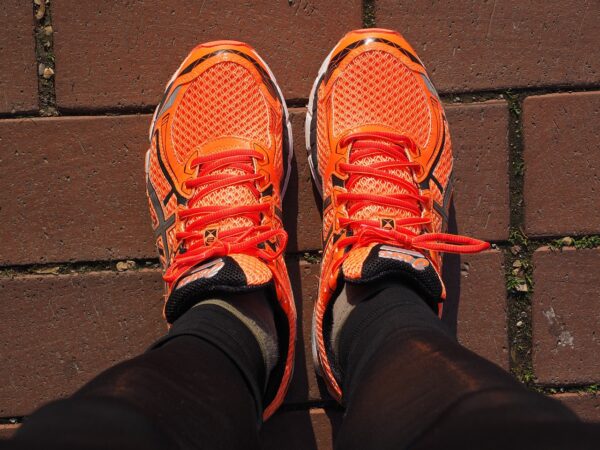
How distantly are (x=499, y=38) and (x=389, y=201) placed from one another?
21.3 inches

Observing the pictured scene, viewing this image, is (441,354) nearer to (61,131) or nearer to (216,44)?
(216,44)

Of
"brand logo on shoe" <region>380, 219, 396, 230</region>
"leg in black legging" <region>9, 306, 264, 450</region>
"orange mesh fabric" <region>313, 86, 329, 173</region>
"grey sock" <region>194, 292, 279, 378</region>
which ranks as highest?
"orange mesh fabric" <region>313, 86, 329, 173</region>

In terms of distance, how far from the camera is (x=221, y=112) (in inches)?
56.8

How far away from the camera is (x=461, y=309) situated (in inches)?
57.8

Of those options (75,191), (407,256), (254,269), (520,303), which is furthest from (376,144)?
(75,191)

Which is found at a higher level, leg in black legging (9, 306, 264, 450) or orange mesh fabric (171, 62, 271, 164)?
orange mesh fabric (171, 62, 271, 164)

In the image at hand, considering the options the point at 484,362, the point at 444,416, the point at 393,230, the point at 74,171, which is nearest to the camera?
the point at 444,416

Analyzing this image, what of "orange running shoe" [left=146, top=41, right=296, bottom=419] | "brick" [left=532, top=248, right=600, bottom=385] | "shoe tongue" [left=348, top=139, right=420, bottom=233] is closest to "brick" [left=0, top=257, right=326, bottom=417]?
"orange running shoe" [left=146, top=41, right=296, bottom=419]

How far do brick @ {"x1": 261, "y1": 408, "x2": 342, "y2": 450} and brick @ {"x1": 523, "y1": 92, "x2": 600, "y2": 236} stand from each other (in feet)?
2.46

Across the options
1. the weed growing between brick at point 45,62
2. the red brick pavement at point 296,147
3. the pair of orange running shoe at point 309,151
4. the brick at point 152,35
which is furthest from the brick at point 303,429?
the weed growing between brick at point 45,62

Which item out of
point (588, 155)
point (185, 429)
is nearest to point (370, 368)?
point (185, 429)

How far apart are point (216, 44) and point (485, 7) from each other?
72 centimetres

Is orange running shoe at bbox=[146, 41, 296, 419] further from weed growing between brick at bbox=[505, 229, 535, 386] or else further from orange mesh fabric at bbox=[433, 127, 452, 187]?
weed growing between brick at bbox=[505, 229, 535, 386]

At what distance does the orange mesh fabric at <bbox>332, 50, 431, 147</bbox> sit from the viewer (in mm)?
1427
